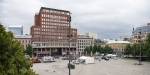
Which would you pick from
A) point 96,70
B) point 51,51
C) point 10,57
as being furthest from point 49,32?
point 10,57

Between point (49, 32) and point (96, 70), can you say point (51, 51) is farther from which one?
point (96, 70)

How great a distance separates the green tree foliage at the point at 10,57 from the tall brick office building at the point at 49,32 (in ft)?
498

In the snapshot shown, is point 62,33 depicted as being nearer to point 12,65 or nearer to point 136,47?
point 136,47

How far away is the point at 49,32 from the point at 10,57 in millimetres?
161303

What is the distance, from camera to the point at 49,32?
175m

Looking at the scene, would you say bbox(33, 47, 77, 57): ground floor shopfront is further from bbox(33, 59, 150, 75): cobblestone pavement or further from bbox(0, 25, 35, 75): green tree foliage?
bbox(0, 25, 35, 75): green tree foliage

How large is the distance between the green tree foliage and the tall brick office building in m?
152

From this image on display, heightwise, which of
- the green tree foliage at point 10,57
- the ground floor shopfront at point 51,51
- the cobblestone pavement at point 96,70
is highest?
the green tree foliage at point 10,57

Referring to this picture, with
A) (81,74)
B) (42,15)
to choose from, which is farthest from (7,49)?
(42,15)

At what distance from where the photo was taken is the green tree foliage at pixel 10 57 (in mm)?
14094

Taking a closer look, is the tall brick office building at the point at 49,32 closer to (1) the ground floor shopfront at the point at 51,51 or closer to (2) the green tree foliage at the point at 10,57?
(1) the ground floor shopfront at the point at 51,51

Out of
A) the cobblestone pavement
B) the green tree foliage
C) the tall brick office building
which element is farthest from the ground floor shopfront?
the green tree foliage

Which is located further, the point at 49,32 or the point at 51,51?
the point at 51,51

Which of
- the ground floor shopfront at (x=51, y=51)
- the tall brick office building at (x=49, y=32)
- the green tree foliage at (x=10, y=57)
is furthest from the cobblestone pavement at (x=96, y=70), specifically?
the ground floor shopfront at (x=51, y=51)
